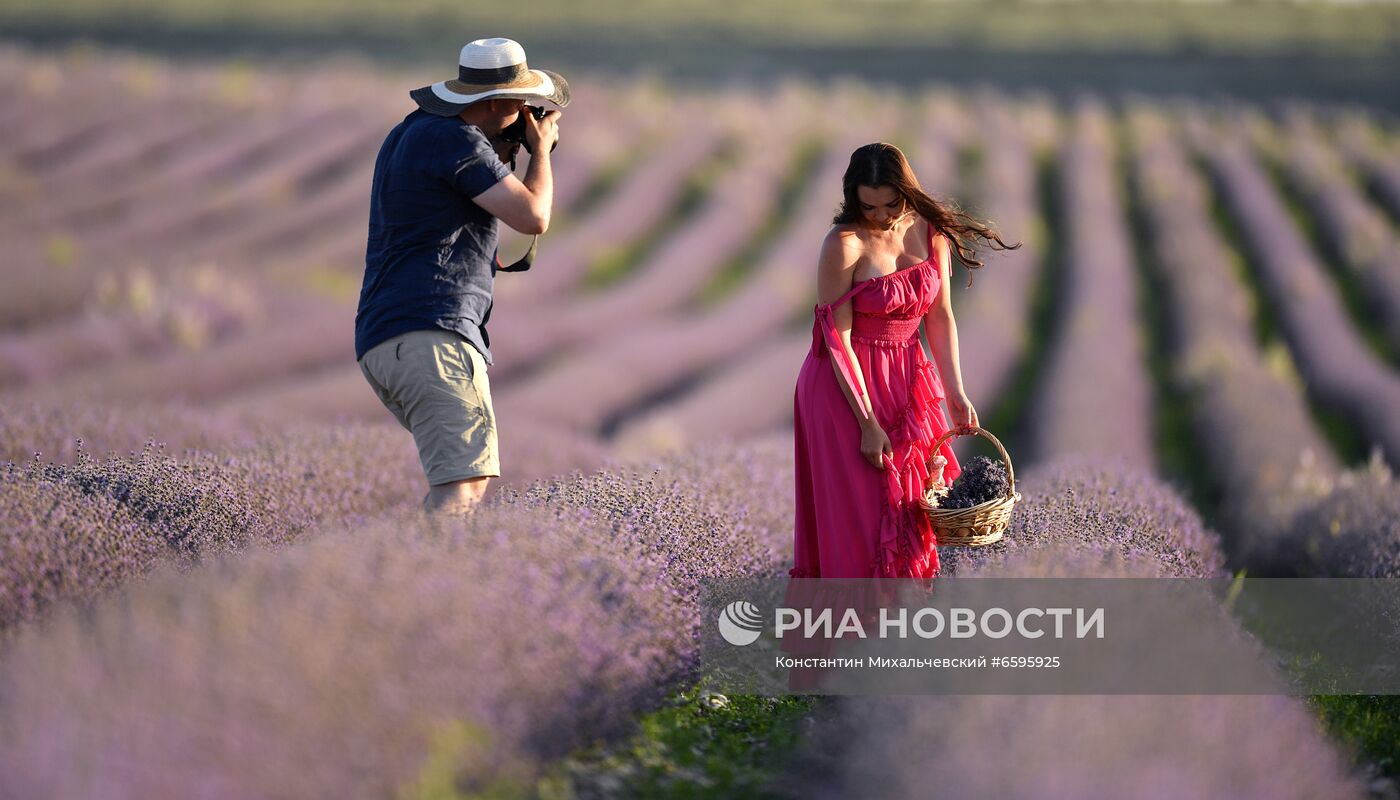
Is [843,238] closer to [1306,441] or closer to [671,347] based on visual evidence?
[1306,441]

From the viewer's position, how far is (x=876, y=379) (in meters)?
3.79

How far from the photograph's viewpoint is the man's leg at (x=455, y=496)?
11.2 feet

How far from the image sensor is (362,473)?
4.55 metres

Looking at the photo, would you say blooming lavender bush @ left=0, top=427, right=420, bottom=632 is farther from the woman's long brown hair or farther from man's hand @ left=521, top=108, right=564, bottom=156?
the woman's long brown hair

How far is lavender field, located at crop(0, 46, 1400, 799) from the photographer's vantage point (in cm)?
234

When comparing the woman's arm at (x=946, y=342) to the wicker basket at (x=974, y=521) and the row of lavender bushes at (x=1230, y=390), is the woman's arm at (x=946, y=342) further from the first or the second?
the row of lavender bushes at (x=1230, y=390)

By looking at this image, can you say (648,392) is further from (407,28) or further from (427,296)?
(407,28)

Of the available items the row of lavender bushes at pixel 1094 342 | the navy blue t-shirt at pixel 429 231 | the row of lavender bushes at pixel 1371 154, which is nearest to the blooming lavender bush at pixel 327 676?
the navy blue t-shirt at pixel 429 231

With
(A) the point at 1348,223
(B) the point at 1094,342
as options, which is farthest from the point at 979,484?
(A) the point at 1348,223

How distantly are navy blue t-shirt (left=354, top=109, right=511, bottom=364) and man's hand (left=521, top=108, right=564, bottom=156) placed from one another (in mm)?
123

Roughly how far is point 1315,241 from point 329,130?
541 inches

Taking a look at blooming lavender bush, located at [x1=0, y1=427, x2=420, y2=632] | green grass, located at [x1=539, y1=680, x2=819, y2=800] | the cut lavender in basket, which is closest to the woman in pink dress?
the cut lavender in basket

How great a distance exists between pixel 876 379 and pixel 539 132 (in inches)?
49.6

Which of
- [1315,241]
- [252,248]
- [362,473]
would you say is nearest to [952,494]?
[362,473]
